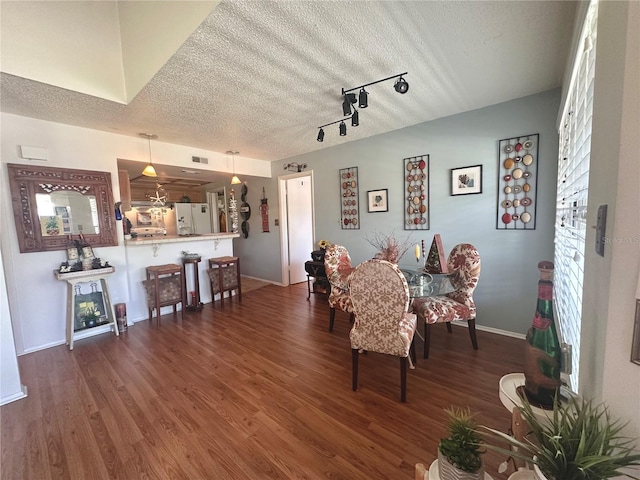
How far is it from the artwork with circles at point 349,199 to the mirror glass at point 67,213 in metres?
3.31

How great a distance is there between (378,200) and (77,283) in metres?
3.87

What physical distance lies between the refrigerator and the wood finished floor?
425 centimetres

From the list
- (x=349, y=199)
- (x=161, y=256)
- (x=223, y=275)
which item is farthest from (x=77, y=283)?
(x=349, y=199)

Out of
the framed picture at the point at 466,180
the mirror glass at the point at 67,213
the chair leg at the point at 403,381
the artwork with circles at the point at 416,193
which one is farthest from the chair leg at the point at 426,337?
the mirror glass at the point at 67,213

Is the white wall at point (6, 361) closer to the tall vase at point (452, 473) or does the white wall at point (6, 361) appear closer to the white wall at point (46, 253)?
the white wall at point (46, 253)

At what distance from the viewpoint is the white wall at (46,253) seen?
2604 millimetres

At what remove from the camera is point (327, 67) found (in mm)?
1971

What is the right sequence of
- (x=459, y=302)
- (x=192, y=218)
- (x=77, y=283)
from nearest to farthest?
(x=459, y=302), (x=77, y=283), (x=192, y=218)

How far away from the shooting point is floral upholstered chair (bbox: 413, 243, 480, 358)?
230cm

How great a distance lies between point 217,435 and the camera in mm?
1569

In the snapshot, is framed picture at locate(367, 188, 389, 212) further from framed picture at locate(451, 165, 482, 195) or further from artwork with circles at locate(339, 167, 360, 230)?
framed picture at locate(451, 165, 482, 195)

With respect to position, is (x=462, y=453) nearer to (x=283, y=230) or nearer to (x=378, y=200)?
(x=378, y=200)

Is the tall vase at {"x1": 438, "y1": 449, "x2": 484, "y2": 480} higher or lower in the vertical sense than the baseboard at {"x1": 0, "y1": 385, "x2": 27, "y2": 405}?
higher

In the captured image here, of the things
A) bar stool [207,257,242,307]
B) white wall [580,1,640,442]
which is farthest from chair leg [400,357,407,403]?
bar stool [207,257,242,307]
